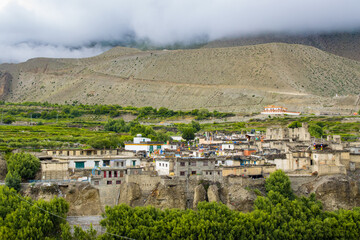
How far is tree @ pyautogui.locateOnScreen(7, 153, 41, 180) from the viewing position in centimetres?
4456

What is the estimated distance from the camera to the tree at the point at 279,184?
41.9 meters

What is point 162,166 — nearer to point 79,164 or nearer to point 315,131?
point 79,164

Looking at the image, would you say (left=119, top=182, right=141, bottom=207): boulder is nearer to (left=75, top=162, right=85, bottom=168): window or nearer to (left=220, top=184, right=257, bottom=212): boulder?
(left=220, top=184, right=257, bottom=212): boulder

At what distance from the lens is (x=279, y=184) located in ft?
138

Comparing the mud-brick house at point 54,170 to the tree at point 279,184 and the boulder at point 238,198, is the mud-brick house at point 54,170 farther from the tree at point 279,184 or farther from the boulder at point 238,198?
the tree at point 279,184

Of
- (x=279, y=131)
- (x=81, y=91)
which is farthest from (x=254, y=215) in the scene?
(x=81, y=91)

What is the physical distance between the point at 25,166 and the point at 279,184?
2317 cm

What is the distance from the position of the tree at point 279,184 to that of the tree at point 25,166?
70.3 feet

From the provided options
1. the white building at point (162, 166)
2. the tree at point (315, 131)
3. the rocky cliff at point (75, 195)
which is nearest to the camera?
the rocky cliff at point (75, 195)

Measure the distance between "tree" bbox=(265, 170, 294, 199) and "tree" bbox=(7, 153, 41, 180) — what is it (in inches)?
844

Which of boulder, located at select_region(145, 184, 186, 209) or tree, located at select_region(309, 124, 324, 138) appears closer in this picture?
boulder, located at select_region(145, 184, 186, 209)

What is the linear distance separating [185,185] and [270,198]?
7.26 m

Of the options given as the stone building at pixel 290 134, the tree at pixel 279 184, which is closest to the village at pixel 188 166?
the tree at pixel 279 184

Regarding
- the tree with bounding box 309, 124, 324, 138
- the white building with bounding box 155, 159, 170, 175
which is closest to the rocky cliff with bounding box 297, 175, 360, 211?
the white building with bounding box 155, 159, 170, 175
